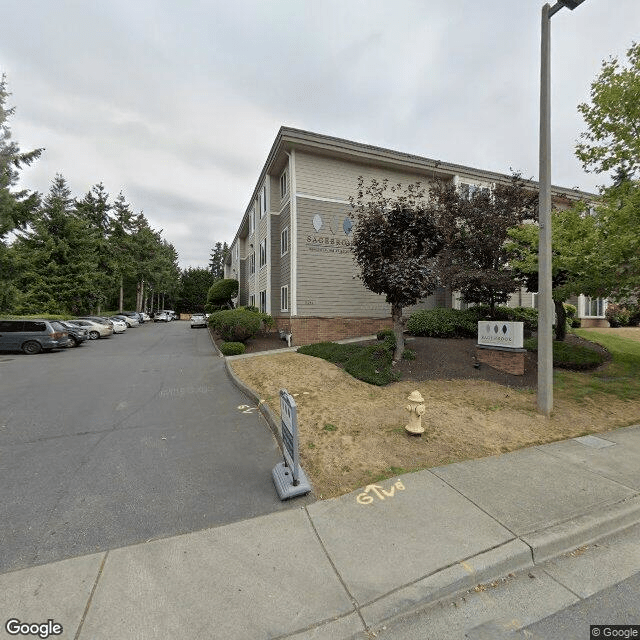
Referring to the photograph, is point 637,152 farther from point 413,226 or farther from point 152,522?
point 152,522

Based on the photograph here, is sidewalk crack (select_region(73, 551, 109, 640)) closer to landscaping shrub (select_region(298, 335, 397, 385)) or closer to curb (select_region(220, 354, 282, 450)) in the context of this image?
curb (select_region(220, 354, 282, 450))

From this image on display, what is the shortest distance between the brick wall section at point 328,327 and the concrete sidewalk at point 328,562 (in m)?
10.5

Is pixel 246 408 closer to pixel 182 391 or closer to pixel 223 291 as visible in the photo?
pixel 182 391

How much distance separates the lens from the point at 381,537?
119 inches

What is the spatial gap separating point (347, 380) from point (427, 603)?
5814 mm

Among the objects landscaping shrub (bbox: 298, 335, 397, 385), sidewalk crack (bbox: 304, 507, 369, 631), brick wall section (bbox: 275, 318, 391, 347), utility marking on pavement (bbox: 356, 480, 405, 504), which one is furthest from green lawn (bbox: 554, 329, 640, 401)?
brick wall section (bbox: 275, 318, 391, 347)

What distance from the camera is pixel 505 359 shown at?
346 inches

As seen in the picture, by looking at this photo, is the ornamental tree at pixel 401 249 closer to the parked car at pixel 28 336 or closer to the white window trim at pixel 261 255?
the white window trim at pixel 261 255

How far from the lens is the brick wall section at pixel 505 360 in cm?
859

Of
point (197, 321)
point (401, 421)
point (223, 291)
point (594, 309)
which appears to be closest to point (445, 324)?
point (401, 421)

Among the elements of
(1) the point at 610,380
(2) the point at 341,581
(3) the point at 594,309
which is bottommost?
(2) the point at 341,581

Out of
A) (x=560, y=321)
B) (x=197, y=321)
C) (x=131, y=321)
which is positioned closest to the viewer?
(x=560, y=321)

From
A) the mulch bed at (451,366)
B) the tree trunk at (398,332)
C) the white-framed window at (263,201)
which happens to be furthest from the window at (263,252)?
the tree trunk at (398,332)

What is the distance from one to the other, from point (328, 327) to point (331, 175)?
7.31m
